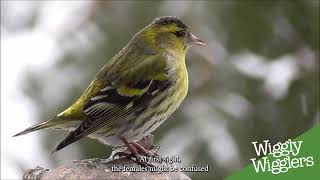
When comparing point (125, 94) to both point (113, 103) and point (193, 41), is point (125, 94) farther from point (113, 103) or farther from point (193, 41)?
point (193, 41)

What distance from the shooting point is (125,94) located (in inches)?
57.2

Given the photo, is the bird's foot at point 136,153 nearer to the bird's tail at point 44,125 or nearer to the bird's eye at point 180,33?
the bird's tail at point 44,125

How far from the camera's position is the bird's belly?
4.75 ft

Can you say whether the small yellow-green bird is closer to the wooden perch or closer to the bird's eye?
the bird's eye

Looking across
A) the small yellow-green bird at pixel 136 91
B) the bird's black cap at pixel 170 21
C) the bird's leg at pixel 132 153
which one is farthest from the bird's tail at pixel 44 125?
the bird's black cap at pixel 170 21

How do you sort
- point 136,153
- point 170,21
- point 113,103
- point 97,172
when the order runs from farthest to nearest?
point 170,21, point 113,103, point 136,153, point 97,172

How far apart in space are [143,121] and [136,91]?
72 mm

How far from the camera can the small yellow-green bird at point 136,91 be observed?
1.41 metres

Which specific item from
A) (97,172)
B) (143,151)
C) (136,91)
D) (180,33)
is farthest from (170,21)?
(97,172)

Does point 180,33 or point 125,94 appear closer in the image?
point 125,94

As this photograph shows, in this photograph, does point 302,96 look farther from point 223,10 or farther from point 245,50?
point 223,10

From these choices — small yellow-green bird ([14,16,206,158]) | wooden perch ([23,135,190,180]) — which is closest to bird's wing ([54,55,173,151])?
small yellow-green bird ([14,16,206,158])

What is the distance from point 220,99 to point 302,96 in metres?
0.24

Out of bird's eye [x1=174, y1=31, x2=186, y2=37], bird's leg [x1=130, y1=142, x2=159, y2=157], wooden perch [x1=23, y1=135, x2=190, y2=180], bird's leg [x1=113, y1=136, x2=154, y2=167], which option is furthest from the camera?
bird's eye [x1=174, y1=31, x2=186, y2=37]
